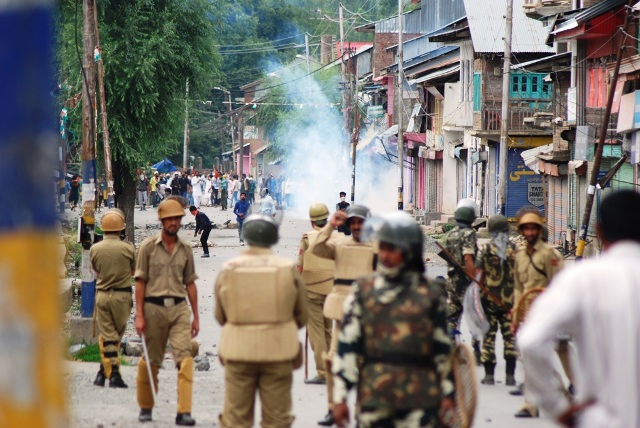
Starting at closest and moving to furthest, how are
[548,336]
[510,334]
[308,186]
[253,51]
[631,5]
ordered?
[548,336] < [510,334] < [631,5] < [308,186] < [253,51]

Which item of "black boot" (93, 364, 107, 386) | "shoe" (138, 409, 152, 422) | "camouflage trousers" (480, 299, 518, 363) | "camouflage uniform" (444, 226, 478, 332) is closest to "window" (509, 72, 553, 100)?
"camouflage uniform" (444, 226, 478, 332)

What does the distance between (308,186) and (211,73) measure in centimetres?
3431

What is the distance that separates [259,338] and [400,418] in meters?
2.04

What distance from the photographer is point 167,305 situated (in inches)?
369

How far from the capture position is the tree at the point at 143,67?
105ft

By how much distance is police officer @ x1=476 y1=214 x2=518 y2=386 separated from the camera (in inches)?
449

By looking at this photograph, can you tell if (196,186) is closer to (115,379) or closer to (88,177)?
(88,177)

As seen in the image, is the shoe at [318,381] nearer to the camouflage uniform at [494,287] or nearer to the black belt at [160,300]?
the camouflage uniform at [494,287]

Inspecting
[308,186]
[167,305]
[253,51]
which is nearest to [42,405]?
[167,305]

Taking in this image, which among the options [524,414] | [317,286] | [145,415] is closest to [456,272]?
[317,286]

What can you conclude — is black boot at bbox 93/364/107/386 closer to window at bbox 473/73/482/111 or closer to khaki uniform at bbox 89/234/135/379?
khaki uniform at bbox 89/234/135/379

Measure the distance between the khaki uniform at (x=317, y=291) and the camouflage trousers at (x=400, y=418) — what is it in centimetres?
593

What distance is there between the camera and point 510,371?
37.3 feet

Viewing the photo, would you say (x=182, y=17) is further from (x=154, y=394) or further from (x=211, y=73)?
(x=154, y=394)
